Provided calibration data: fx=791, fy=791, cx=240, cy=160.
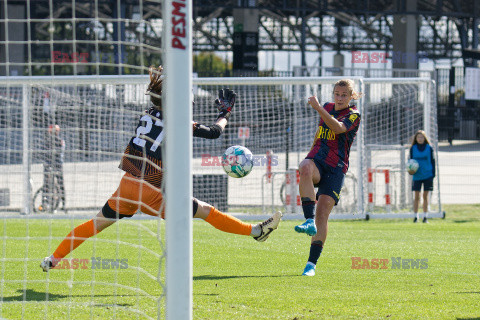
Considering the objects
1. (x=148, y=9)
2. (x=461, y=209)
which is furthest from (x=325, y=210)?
(x=148, y=9)

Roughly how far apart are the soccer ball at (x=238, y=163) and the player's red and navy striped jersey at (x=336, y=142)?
1.03 m

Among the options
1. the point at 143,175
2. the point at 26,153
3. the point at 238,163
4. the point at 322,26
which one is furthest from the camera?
the point at 322,26

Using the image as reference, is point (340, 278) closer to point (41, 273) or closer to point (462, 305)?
point (462, 305)

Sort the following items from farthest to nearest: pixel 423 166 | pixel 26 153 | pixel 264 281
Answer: pixel 26 153 → pixel 423 166 → pixel 264 281

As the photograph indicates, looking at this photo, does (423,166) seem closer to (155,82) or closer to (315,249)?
(315,249)

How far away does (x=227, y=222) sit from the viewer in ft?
23.4

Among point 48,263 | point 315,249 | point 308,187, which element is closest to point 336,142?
point 308,187

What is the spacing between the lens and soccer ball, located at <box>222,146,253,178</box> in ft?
27.5

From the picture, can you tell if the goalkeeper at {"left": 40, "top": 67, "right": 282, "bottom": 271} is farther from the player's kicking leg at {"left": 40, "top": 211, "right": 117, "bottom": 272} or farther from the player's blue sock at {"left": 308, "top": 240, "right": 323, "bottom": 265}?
the player's blue sock at {"left": 308, "top": 240, "right": 323, "bottom": 265}

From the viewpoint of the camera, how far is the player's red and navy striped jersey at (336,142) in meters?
7.45

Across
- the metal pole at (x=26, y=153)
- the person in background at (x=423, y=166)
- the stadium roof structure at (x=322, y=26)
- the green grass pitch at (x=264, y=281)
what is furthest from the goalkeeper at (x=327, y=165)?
the stadium roof structure at (x=322, y=26)

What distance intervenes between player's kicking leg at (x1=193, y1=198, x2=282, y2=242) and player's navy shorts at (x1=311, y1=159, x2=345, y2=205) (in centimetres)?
54

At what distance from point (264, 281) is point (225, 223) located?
654mm

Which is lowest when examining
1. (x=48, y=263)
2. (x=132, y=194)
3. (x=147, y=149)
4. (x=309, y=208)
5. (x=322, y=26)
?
(x=48, y=263)
